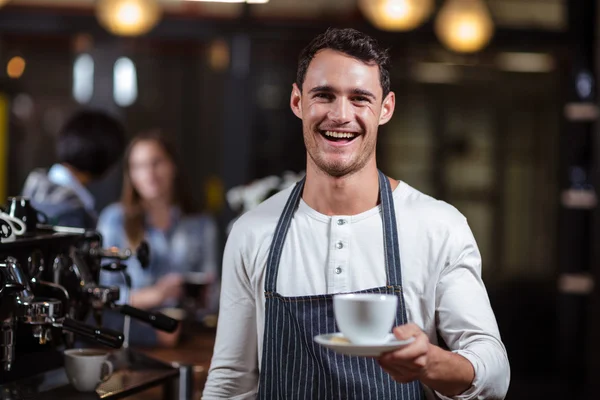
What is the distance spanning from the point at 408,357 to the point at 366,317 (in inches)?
3.9

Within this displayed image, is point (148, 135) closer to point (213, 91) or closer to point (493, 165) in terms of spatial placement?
point (213, 91)

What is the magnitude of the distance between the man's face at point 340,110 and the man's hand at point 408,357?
0.49 m

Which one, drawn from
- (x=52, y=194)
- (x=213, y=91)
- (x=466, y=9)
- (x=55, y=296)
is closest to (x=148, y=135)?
(x=213, y=91)

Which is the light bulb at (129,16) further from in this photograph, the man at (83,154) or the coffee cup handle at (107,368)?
the coffee cup handle at (107,368)

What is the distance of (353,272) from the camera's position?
1812 mm

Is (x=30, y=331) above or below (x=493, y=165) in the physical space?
below

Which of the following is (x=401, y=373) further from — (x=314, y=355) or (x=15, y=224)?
(x=15, y=224)

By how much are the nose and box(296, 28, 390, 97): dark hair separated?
0.10 meters

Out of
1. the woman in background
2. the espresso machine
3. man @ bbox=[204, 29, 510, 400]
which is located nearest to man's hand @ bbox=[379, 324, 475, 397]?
man @ bbox=[204, 29, 510, 400]

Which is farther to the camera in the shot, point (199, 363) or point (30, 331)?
point (199, 363)

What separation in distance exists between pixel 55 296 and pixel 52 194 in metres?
1.31

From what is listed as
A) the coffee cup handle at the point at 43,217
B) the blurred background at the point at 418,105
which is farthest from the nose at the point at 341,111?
the blurred background at the point at 418,105

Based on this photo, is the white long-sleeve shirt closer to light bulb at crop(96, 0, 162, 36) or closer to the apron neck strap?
the apron neck strap

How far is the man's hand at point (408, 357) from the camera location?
138 centimetres
